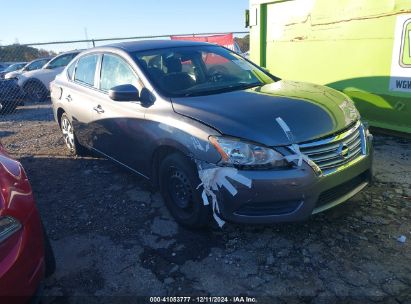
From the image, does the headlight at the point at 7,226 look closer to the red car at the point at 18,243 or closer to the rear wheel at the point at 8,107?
the red car at the point at 18,243

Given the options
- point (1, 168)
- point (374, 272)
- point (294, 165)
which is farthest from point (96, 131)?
point (374, 272)

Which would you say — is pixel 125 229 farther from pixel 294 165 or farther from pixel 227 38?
pixel 227 38

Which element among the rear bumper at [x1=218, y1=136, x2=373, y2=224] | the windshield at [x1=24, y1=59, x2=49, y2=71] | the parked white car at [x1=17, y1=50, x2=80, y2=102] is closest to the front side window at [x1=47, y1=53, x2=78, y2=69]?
the parked white car at [x1=17, y1=50, x2=80, y2=102]

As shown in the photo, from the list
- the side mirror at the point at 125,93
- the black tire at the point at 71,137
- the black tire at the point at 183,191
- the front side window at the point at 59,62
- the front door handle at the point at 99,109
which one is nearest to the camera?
the black tire at the point at 183,191

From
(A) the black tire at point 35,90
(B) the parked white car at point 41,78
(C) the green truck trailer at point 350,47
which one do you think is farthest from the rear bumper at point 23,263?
(A) the black tire at point 35,90

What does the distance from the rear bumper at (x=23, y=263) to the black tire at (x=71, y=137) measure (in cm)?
320

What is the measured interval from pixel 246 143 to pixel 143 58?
5.57ft

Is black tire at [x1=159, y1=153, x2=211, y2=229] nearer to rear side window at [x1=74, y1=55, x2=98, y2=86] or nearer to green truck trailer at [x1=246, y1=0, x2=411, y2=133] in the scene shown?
rear side window at [x1=74, y1=55, x2=98, y2=86]

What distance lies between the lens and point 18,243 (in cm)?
203

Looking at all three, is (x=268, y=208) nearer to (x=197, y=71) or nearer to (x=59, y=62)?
(x=197, y=71)

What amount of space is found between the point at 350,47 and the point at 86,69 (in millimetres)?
3669

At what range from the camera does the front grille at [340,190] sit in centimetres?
283

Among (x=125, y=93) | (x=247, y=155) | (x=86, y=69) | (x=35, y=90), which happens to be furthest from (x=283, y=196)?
(x=35, y=90)

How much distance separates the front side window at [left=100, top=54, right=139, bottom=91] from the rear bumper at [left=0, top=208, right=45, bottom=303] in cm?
186
